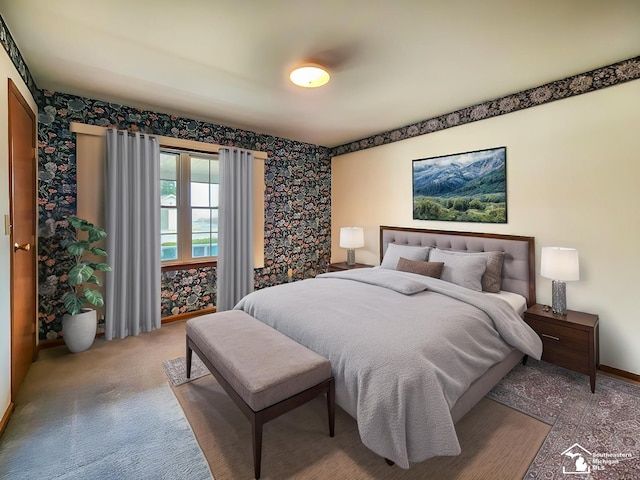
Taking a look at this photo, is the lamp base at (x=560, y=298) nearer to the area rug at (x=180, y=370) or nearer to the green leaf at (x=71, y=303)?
the area rug at (x=180, y=370)

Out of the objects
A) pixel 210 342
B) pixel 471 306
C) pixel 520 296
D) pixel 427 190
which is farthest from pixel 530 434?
pixel 427 190

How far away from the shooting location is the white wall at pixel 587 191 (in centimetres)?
251

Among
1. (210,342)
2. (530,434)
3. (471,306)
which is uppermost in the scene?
(471,306)

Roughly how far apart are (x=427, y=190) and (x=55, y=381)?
4.19 meters

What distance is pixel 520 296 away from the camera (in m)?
2.99

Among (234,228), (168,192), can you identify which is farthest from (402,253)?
(168,192)

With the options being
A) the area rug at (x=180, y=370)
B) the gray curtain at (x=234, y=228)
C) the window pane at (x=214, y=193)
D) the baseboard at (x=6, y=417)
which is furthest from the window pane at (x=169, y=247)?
the baseboard at (x=6, y=417)

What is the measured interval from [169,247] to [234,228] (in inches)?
32.7

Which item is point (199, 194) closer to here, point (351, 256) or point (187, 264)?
point (187, 264)

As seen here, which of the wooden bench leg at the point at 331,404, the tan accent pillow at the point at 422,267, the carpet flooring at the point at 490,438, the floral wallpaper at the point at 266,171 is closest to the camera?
the carpet flooring at the point at 490,438

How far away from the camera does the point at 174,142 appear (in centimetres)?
368

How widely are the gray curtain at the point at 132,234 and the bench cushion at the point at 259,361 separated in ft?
5.10

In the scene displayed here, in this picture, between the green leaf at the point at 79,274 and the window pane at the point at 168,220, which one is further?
the window pane at the point at 168,220

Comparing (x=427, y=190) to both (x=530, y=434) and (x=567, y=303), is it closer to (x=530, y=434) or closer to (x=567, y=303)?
(x=567, y=303)
